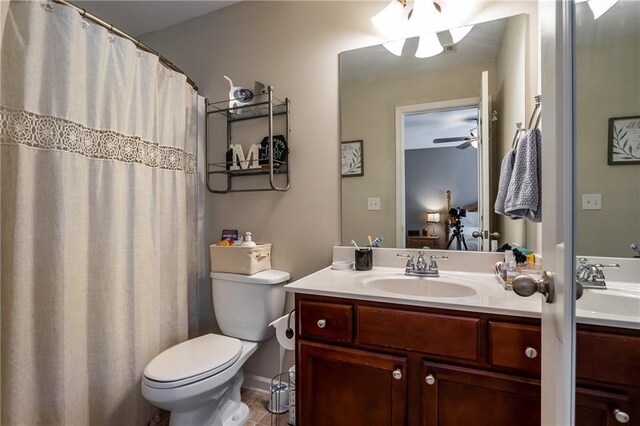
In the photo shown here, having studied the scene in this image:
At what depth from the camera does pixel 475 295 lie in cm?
104

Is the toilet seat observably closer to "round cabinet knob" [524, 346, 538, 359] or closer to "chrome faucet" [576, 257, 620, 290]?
"round cabinet knob" [524, 346, 538, 359]

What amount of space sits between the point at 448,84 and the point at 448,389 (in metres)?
1.32

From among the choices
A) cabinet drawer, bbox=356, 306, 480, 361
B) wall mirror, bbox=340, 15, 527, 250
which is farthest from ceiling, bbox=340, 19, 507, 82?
cabinet drawer, bbox=356, 306, 480, 361

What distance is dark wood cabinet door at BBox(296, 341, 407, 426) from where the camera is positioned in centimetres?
101

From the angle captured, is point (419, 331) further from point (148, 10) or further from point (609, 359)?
point (148, 10)

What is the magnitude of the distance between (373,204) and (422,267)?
0.41 m

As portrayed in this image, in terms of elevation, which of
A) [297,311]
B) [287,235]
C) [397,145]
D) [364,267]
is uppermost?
[397,145]

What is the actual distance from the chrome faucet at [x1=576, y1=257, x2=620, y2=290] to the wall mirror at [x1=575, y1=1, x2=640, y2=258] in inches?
3.2

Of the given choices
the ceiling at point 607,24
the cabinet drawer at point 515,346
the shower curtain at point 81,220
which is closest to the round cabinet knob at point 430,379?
the cabinet drawer at point 515,346

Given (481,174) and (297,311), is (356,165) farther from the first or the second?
(297,311)

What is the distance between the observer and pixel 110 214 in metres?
1.25

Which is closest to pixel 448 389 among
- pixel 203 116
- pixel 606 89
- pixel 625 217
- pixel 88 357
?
Result: pixel 625 217

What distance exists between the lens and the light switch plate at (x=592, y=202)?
555 millimetres

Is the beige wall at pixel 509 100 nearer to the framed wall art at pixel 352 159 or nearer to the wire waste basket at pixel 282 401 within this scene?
the framed wall art at pixel 352 159
